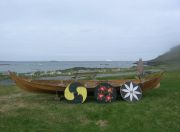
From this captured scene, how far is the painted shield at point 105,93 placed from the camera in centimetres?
1745

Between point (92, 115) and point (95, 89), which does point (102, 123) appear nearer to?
point (92, 115)

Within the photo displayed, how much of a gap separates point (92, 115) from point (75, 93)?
3005 mm

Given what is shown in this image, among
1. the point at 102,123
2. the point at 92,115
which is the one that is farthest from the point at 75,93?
the point at 102,123

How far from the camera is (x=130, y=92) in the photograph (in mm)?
17797

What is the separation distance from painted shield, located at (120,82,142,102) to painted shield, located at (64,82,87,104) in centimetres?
198

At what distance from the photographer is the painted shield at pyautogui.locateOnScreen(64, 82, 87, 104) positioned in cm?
1759

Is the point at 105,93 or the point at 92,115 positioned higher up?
the point at 105,93

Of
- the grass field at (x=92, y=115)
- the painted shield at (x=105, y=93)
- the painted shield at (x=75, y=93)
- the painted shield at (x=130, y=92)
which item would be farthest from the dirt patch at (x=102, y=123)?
the painted shield at (x=130, y=92)

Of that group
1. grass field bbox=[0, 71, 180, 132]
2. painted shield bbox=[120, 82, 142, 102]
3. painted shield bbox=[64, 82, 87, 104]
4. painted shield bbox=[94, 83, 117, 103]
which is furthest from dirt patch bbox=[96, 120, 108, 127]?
painted shield bbox=[120, 82, 142, 102]

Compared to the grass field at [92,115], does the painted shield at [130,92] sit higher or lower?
higher

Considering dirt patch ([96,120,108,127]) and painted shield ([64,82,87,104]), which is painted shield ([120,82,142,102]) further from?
dirt patch ([96,120,108,127])

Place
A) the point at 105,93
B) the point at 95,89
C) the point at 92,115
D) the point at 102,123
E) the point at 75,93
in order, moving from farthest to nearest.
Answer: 1. the point at 95,89
2. the point at 75,93
3. the point at 105,93
4. the point at 92,115
5. the point at 102,123

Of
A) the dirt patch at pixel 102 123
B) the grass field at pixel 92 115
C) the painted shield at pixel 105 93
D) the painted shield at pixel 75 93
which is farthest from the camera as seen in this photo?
the painted shield at pixel 75 93

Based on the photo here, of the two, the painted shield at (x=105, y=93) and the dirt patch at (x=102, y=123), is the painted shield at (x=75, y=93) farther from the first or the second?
the dirt patch at (x=102, y=123)
